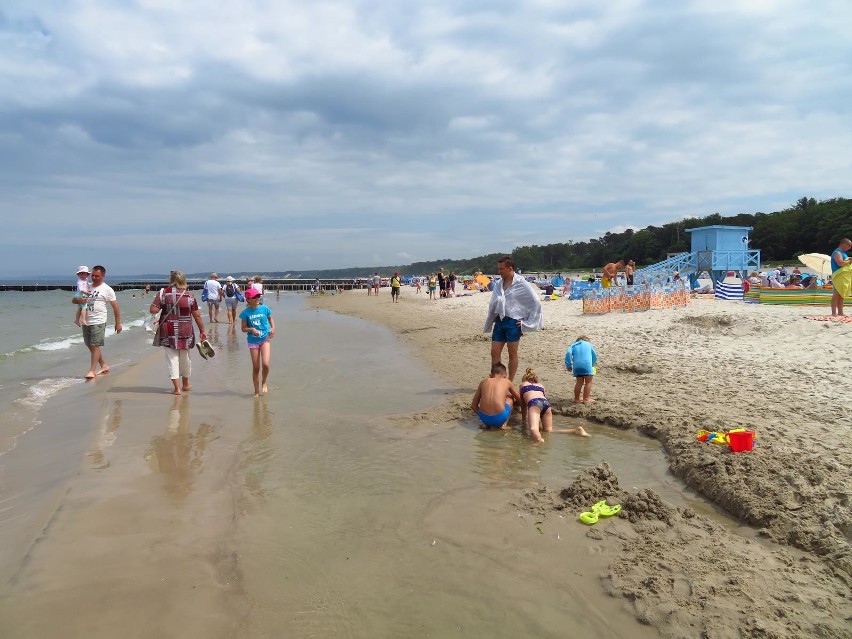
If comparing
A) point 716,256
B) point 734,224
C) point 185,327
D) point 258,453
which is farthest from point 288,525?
point 734,224

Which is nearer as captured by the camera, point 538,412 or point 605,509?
point 605,509

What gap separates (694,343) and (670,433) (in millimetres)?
5237

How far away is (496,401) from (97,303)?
273 inches

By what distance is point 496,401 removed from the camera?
19.1ft

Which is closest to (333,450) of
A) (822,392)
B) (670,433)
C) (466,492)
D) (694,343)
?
(466,492)

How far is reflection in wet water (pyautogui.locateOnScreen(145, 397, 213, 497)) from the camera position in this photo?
4.34 metres

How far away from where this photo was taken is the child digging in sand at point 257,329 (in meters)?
7.37

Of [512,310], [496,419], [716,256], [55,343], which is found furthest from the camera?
[716,256]

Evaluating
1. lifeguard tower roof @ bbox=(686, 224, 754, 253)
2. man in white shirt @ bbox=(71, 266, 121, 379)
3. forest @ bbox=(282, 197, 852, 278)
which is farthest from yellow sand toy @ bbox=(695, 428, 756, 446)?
forest @ bbox=(282, 197, 852, 278)

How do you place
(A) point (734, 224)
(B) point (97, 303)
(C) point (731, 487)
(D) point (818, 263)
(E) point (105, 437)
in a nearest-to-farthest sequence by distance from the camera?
1. (C) point (731, 487)
2. (E) point (105, 437)
3. (B) point (97, 303)
4. (D) point (818, 263)
5. (A) point (734, 224)

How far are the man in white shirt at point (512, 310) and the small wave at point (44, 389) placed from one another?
6.58 m

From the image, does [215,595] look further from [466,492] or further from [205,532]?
[466,492]

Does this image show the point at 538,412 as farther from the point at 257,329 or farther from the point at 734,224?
the point at 734,224

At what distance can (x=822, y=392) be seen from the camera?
19.5ft
